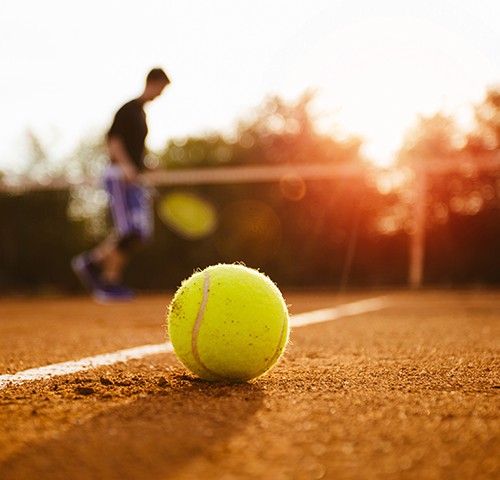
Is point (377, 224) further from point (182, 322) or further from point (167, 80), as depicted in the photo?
point (182, 322)

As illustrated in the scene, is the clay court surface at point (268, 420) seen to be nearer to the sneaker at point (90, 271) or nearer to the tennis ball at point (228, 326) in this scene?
the tennis ball at point (228, 326)

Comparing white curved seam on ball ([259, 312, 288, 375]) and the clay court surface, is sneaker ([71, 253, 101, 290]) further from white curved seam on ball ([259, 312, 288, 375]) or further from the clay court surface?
white curved seam on ball ([259, 312, 288, 375])

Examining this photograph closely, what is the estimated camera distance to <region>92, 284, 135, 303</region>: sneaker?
615 cm

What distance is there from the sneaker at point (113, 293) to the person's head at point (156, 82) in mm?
1796

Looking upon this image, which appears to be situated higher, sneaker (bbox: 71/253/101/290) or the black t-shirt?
the black t-shirt

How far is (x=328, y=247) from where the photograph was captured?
13.9m

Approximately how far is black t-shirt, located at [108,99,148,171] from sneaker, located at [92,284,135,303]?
47.8 inches

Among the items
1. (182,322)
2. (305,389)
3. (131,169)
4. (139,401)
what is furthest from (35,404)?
(131,169)

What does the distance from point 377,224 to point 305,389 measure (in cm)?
1228

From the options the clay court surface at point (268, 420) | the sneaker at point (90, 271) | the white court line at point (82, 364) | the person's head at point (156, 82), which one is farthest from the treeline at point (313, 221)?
the clay court surface at point (268, 420)

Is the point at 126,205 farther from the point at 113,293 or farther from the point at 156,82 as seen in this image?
the point at 156,82

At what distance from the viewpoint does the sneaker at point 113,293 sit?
20.2 ft

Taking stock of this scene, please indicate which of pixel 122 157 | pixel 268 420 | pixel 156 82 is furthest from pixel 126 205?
pixel 268 420

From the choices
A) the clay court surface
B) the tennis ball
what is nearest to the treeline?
the clay court surface
